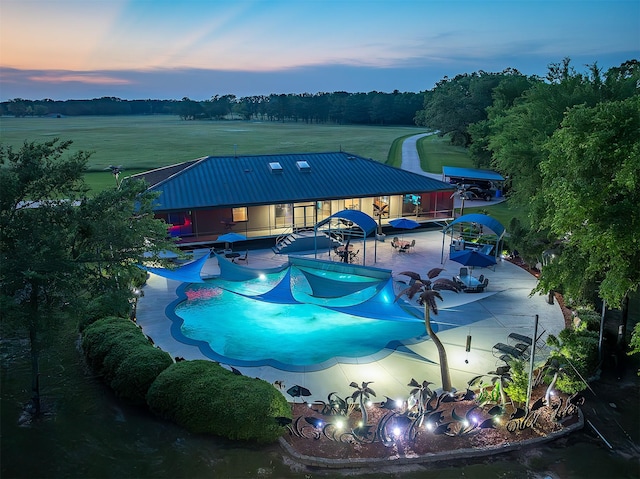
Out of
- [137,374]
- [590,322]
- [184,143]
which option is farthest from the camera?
[184,143]

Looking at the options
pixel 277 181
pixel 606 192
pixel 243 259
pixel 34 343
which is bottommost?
pixel 243 259

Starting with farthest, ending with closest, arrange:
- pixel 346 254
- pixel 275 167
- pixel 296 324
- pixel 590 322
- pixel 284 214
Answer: pixel 275 167, pixel 284 214, pixel 346 254, pixel 296 324, pixel 590 322

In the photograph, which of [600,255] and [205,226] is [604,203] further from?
[205,226]

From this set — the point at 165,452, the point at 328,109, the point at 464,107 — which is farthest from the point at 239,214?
the point at 328,109

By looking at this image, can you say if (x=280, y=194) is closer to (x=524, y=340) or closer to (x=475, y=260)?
(x=475, y=260)

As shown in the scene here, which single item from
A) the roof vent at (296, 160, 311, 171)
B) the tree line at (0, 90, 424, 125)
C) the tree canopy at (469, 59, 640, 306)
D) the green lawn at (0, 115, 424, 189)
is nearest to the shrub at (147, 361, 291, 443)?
the tree canopy at (469, 59, 640, 306)

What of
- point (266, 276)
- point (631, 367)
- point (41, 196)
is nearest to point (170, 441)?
point (41, 196)

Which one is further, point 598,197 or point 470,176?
point 470,176

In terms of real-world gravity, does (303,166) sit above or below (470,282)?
above
